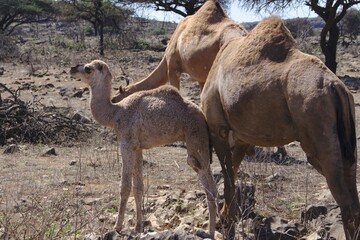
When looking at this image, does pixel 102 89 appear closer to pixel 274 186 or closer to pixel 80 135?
pixel 274 186

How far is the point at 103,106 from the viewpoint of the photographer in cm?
665

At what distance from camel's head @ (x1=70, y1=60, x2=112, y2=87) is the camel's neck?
6cm

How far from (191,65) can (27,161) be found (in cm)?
258

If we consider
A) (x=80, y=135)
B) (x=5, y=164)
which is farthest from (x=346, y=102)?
(x=80, y=135)

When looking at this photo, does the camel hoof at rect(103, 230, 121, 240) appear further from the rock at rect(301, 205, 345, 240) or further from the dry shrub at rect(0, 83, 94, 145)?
the dry shrub at rect(0, 83, 94, 145)

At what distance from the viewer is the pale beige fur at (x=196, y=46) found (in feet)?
29.3

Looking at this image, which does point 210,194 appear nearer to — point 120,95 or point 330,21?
point 120,95

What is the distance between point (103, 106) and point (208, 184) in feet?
4.28

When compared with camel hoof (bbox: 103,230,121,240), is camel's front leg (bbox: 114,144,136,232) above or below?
above

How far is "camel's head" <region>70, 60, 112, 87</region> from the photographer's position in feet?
22.4

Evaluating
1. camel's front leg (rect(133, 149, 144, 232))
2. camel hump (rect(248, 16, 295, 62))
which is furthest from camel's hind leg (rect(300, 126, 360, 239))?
camel's front leg (rect(133, 149, 144, 232))

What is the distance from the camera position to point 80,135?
11297 millimetres

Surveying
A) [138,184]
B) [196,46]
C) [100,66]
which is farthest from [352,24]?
[138,184]

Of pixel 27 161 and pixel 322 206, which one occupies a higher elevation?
pixel 322 206
